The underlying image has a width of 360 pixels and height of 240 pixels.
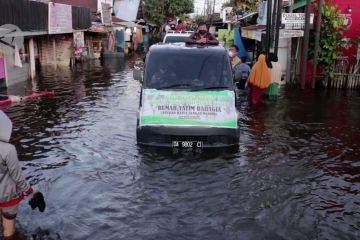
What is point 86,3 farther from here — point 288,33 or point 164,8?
point 288,33

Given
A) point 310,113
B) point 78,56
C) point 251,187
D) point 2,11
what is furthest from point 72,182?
point 78,56

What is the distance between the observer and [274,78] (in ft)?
46.0

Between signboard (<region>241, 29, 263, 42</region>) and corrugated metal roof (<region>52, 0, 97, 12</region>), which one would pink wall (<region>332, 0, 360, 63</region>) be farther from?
corrugated metal roof (<region>52, 0, 97, 12</region>)

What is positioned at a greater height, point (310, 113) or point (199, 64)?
point (199, 64)

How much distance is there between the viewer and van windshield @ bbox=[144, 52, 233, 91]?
890 cm

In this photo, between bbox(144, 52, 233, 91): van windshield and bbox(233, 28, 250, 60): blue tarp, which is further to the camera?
bbox(233, 28, 250, 60): blue tarp

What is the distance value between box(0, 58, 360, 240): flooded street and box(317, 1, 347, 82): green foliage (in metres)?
4.83

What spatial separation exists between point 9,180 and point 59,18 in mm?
17746

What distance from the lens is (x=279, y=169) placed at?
7895 mm

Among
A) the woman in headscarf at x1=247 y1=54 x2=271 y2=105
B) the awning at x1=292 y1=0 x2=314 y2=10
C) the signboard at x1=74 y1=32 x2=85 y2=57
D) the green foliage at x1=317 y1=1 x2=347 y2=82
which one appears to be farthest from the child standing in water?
the signboard at x1=74 y1=32 x2=85 y2=57

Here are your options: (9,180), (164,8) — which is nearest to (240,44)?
(9,180)

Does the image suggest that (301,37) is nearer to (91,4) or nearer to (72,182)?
(72,182)

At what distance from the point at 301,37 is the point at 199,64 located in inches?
397

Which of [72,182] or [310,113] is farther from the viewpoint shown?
[310,113]
